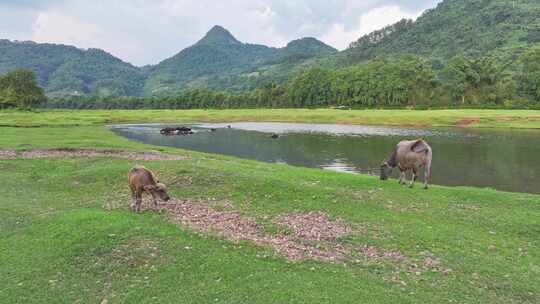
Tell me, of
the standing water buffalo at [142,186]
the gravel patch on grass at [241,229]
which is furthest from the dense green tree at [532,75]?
the standing water buffalo at [142,186]

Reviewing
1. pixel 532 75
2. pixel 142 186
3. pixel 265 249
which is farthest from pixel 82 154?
pixel 532 75

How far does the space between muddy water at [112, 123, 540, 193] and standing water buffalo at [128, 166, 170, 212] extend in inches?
944

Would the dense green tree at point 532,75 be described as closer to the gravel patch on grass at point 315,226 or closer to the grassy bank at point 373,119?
the grassy bank at point 373,119

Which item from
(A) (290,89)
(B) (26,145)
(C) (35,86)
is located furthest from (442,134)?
(C) (35,86)

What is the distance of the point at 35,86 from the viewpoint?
145 m

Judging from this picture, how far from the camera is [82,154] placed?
35.4 m

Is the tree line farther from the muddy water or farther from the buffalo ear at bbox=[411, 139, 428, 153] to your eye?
the buffalo ear at bbox=[411, 139, 428, 153]

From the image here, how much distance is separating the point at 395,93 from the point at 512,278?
134m

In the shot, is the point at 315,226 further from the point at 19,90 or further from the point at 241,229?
the point at 19,90

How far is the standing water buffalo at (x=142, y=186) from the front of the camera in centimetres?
1642

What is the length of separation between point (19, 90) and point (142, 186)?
153200 millimetres

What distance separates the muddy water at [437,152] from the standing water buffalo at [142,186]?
78.7ft

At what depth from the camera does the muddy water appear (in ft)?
111

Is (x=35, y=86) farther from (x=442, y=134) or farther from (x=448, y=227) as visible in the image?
(x=448, y=227)
